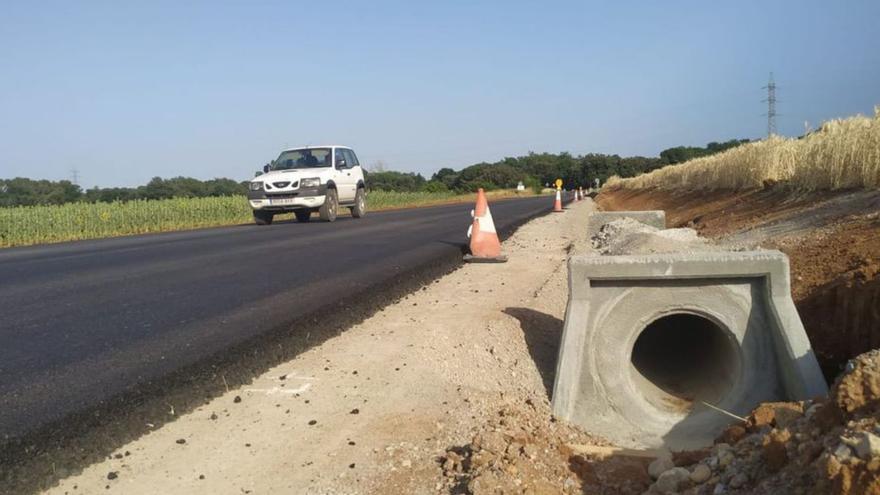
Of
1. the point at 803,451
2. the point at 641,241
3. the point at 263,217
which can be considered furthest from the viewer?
the point at 263,217

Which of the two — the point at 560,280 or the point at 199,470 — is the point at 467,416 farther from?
the point at 560,280

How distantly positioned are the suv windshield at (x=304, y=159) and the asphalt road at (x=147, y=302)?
6655 millimetres

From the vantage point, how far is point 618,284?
5059 mm

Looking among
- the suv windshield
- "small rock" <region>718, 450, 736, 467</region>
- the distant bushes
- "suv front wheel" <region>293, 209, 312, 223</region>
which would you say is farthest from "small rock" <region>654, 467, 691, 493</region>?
the distant bushes

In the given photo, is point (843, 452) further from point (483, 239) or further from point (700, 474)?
point (483, 239)

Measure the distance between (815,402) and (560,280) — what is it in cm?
551

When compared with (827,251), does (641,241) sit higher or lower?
lower

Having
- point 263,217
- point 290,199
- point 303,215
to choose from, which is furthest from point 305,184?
point 303,215

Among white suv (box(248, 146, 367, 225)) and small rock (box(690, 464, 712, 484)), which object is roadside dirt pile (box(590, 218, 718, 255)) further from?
white suv (box(248, 146, 367, 225))

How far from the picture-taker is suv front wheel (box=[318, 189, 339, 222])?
19.6 m

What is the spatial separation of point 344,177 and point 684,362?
50.6 feet

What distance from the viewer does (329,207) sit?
1978 cm

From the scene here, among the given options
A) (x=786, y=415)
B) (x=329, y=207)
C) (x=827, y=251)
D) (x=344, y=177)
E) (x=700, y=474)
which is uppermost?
(x=344, y=177)

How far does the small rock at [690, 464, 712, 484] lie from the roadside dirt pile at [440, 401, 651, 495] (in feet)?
1.15
